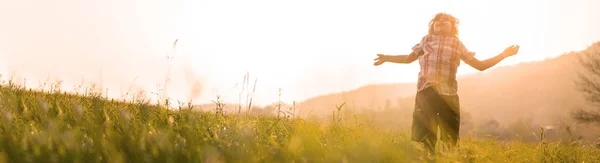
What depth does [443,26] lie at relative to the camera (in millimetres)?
6273

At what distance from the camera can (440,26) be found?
20.6 ft

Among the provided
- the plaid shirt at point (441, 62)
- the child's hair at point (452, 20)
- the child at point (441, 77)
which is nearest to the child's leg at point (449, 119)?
the child at point (441, 77)

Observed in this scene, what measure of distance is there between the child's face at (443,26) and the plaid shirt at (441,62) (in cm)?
7

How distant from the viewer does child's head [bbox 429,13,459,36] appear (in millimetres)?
6277

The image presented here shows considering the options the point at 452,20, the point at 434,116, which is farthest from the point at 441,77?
the point at 452,20

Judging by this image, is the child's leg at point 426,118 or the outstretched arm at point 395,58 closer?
the child's leg at point 426,118

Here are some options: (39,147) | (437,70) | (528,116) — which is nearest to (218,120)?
(39,147)

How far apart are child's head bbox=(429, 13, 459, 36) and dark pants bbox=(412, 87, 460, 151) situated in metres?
0.72

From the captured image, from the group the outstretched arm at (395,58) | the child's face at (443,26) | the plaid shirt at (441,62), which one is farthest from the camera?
the outstretched arm at (395,58)

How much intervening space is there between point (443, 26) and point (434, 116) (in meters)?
1.08

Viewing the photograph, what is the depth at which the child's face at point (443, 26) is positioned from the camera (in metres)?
6.27

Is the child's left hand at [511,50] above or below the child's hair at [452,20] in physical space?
below

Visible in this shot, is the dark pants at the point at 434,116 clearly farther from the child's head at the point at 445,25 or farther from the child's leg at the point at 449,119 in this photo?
the child's head at the point at 445,25

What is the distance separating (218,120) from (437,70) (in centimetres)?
273
